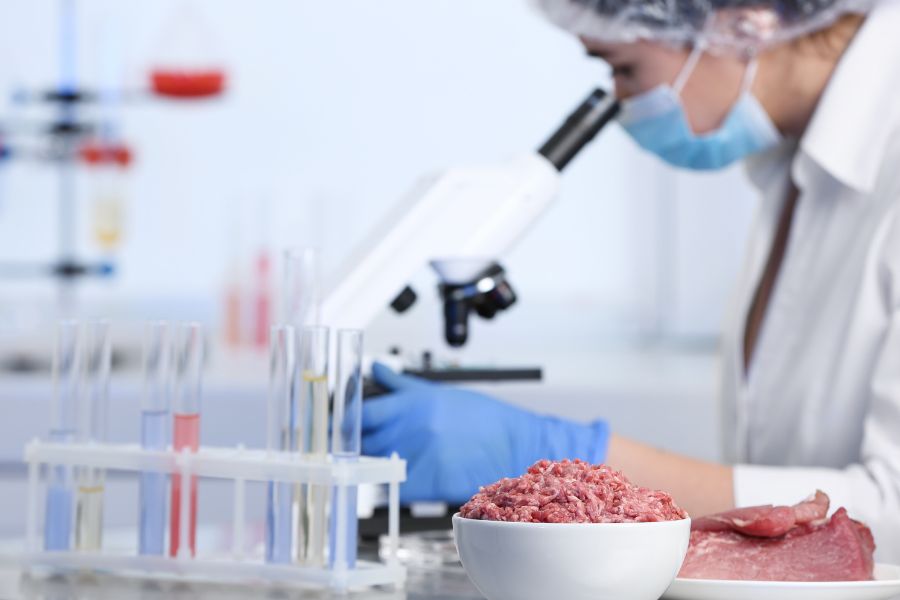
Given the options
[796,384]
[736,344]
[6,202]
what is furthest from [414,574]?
[6,202]

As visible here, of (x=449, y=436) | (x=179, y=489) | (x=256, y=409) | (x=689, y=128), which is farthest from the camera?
(x=256, y=409)

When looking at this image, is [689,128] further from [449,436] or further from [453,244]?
[449,436]

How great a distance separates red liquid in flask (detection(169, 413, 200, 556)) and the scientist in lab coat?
297 mm

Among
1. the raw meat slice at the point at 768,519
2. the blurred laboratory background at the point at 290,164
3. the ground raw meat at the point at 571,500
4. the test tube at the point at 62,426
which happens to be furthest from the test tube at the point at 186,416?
the blurred laboratory background at the point at 290,164

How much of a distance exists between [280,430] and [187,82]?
2.25 metres

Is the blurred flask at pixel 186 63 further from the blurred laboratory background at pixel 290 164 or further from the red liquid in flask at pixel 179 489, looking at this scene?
the red liquid in flask at pixel 179 489

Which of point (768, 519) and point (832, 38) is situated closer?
point (768, 519)

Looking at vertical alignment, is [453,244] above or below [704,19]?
below

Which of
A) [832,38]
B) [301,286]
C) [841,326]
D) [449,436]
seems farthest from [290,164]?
[301,286]

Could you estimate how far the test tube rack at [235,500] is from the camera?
986 millimetres

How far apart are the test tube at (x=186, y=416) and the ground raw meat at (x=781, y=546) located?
43 centimetres

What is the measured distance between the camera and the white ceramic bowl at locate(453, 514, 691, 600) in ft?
2.52

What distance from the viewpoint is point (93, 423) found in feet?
3.66

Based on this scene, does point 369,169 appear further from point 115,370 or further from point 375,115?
point 115,370
